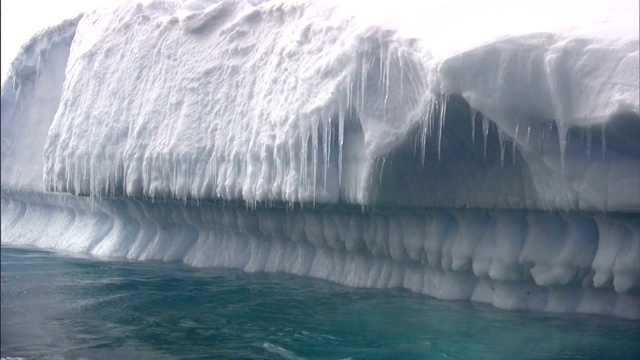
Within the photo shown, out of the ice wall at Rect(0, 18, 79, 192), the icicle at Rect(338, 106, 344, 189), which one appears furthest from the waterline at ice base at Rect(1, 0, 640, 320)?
the ice wall at Rect(0, 18, 79, 192)

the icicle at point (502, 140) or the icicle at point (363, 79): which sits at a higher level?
the icicle at point (363, 79)

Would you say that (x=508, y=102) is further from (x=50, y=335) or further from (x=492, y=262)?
(x=50, y=335)

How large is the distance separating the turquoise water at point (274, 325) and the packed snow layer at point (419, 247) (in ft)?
0.79

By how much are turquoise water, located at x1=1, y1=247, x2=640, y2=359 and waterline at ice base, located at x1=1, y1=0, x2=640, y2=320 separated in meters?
0.46

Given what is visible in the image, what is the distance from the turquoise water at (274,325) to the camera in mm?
6086

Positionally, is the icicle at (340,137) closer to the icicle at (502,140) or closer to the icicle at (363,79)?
the icicle at (363,79)

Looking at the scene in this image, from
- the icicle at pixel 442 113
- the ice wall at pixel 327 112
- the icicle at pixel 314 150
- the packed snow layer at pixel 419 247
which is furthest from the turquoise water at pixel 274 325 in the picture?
the icicle at pixel 442 113

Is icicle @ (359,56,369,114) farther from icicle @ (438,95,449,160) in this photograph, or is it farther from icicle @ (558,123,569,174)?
icicle @ (558,123,569,174)

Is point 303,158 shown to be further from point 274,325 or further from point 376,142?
point 274,325

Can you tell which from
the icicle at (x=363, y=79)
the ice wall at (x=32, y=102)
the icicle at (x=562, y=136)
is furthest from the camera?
the ice wall at (x=32, y=102)

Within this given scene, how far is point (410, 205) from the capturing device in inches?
299

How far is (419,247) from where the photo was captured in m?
7.95

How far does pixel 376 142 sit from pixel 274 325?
1.85 meters

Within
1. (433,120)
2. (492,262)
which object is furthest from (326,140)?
(492,262)
